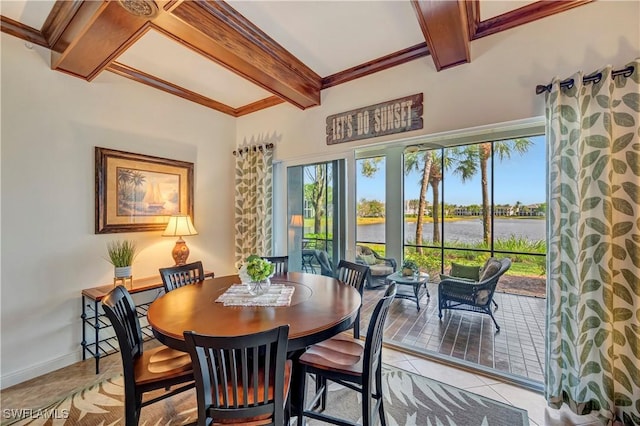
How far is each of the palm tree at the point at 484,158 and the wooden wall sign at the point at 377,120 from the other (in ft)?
11.7

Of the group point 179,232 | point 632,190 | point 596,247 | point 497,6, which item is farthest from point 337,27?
point 179,232

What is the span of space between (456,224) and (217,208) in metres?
4.84

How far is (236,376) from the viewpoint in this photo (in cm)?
124

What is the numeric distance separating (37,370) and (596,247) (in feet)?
15.1

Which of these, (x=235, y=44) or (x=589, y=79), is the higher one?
(x=235, y=44)

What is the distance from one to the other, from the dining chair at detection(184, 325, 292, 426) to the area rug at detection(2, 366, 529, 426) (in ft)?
2.81

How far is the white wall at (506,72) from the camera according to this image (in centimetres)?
193

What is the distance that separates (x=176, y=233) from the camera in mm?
3166

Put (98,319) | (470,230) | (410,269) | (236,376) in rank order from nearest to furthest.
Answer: (236,376) < (98,319) < (410,269) < (470,230)

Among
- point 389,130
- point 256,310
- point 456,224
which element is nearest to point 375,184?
point 456,224

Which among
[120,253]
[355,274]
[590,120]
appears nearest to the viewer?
[590,120]

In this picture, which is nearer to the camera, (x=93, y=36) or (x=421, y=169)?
(x=93, y=36)

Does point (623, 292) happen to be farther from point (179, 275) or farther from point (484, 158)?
point (484, 158)

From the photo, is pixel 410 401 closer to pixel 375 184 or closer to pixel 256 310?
pixel 256 310
